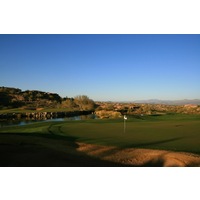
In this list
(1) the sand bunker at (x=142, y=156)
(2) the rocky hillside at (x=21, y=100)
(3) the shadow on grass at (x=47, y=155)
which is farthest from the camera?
(2) the rocky hillside at (x=21, y=100)

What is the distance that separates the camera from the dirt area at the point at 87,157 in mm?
6555

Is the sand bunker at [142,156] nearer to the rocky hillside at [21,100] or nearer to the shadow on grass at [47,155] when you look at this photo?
the shadow on grass at [47,155]

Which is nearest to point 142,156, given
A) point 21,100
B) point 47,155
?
point 47,155

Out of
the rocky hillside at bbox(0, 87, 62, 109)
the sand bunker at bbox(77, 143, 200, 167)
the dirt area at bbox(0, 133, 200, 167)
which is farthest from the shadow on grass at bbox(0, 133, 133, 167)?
the rocky hillside at bbox(0, 87, 62, 109)

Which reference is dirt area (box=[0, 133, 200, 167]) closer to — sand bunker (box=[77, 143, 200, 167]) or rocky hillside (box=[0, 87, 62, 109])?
sand bunker (box=[77, 143, 200, 167])

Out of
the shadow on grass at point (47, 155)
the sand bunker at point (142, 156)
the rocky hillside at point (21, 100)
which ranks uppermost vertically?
the rocky hillside at point (21, 100)

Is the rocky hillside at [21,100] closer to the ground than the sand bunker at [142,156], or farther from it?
farther from it

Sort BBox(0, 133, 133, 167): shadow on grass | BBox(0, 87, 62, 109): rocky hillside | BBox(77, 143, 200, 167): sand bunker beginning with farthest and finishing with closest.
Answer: BBox(0, 87, 62, 109): rocky hillside < BBox(77, 143, 200, 167): sand bunker < BBox(0, 133, 133, 167): shadow on grass

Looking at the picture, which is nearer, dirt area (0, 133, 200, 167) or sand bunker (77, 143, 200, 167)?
dirt area (0, 133, 200, 167)

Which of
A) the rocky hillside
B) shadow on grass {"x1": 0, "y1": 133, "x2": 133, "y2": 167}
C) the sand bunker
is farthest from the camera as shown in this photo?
the rocky hillside

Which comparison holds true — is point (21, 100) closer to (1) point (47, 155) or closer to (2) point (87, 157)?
(1) point (47, 155)

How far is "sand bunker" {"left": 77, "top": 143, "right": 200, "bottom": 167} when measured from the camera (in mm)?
6703

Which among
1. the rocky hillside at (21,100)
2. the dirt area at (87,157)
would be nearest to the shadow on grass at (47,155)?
the dirt area at (87,157)
